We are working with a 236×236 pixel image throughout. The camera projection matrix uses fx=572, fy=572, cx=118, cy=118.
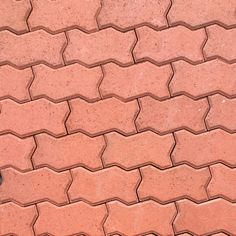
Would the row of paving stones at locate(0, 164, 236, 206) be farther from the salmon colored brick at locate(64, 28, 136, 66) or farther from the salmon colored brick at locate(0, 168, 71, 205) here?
the salmon colored brick at locate(64, 28, 136, 66)

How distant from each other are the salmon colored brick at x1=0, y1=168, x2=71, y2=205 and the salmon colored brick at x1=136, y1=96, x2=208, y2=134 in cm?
48

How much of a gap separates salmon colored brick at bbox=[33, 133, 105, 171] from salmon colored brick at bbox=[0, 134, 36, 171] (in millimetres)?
33

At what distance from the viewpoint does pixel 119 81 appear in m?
2.79

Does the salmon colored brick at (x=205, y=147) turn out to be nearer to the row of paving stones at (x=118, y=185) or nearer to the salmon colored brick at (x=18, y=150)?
the row of paving stones at (x=118, y=185)

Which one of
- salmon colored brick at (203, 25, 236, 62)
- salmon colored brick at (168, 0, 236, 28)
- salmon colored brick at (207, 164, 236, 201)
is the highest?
salmon colored brick at (168, 0, 236, 28)

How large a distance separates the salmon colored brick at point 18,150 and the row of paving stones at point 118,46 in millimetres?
366

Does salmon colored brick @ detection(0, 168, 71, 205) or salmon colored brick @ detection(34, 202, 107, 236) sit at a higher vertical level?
salmon colored brick @ detection(0, 168, 71, 205)

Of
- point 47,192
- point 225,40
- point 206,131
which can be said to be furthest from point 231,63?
point 47,192

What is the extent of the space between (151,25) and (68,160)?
2.55 feet

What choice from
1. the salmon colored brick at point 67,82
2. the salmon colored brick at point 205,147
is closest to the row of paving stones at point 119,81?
the salmon colored brick at point 67,82

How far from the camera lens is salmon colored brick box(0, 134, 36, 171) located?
283cm

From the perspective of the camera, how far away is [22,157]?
9.28 feet

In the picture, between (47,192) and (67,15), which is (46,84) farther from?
(47,192)

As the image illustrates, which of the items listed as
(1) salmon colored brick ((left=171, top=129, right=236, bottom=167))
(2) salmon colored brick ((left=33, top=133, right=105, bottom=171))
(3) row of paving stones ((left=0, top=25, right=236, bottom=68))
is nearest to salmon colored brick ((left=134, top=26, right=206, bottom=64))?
(3) row of paving stones ((left=0, top=25, right=236, bottom=68))
